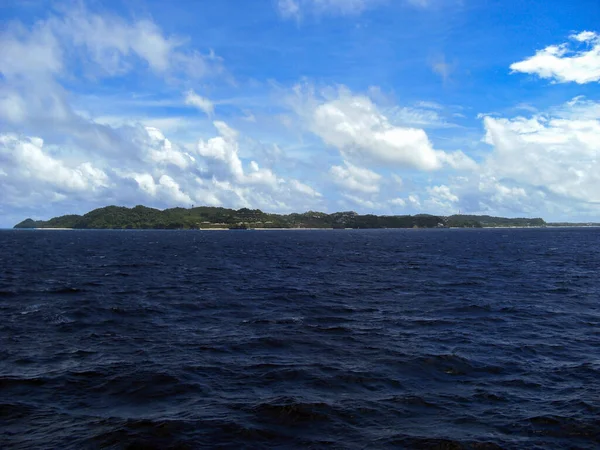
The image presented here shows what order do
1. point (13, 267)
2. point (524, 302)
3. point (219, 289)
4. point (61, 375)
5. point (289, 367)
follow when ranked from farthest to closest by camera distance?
point (13, 267), point (219, 289), point (524, 302), point (289, 367), point (61, 375)

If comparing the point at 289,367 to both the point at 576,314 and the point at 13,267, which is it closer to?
the point at 576,314

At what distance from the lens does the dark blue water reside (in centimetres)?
1722

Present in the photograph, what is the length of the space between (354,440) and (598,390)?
13.3m

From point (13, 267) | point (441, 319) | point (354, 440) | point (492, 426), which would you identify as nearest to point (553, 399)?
point (492, 426)

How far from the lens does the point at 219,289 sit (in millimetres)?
53594

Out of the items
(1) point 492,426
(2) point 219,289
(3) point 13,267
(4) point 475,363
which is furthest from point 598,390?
(3) point 13,267

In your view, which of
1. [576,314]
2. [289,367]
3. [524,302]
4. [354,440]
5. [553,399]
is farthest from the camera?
[524,302]

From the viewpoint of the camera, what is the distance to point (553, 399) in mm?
20328

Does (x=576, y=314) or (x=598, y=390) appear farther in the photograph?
(x=576, y=314)

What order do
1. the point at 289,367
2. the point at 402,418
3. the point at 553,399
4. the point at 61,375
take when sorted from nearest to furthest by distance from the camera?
the point at 402,418 < the point at 553,399 < the point at 61,375 < the point at 289,367

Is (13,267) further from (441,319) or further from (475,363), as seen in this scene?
(475,363)

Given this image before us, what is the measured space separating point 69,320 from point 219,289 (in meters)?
20.0

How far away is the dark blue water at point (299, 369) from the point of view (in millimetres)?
17219

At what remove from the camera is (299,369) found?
24.4 m
